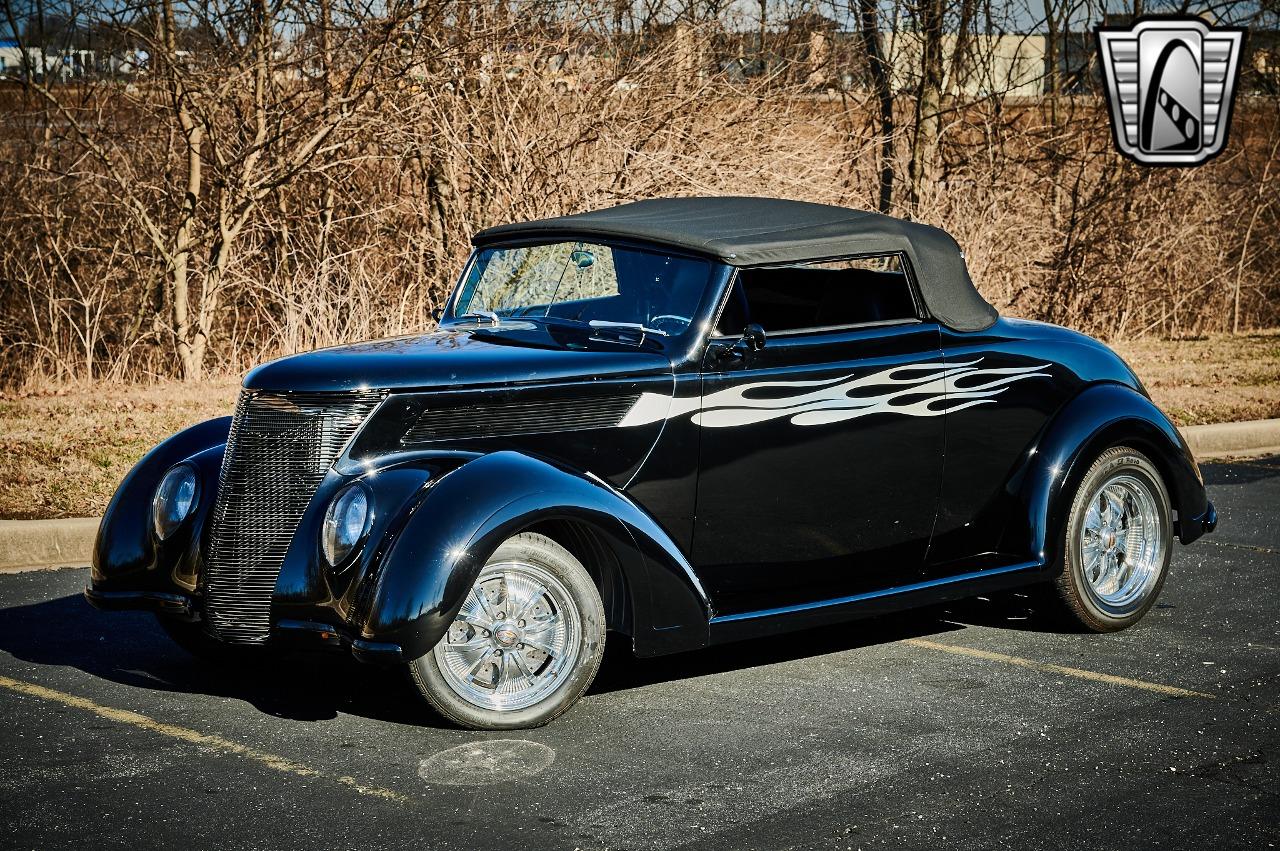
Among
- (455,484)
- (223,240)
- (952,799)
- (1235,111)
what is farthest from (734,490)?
(1235,111)

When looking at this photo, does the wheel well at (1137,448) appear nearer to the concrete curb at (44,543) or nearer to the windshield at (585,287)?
the windshield at (585,287)

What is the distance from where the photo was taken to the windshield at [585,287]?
5543 millimetres

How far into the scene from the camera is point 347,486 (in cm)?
481

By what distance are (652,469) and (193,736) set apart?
1821mm

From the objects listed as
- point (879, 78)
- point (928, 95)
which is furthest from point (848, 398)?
point (879, 78)

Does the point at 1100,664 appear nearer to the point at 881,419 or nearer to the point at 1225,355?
the point at 881,419

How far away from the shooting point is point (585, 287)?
231 inches

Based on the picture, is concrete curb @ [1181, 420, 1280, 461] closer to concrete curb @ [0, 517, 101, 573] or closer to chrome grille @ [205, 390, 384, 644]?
concrete curb @ [0, 517, 101, 573]

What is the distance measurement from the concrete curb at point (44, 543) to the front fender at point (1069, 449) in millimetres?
4838

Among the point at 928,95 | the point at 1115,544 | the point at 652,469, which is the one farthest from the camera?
the point at 928,95

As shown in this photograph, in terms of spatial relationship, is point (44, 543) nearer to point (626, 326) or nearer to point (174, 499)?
point (174, 499)

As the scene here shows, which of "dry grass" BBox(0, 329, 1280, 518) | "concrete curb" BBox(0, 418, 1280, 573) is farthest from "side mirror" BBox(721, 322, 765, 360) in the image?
"dry grass" BBox(0, 329, 1280, 518)

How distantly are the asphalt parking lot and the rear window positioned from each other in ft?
4.52

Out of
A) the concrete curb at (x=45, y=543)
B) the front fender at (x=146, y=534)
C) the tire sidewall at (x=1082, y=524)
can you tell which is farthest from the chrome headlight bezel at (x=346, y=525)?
the concrete curb at (x=45, y=543)
